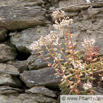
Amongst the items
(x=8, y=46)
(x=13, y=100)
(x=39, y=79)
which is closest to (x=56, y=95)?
(x=39, y=79)

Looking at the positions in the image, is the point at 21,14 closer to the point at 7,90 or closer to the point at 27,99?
the point at 7,90

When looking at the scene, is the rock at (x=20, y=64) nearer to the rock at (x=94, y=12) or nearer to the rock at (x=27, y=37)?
the rock at (x=27, y=37)

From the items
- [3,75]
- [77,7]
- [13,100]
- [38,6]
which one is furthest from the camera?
[38,6]

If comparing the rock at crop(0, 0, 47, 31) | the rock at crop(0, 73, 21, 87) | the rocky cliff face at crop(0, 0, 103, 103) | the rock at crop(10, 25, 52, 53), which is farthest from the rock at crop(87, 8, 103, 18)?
the rock at crop(0, 73, 21, 87)

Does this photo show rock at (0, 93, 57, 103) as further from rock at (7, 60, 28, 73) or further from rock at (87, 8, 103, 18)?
rock at (87, 8, 103, 18)

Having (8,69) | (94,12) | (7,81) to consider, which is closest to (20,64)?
(8,69)

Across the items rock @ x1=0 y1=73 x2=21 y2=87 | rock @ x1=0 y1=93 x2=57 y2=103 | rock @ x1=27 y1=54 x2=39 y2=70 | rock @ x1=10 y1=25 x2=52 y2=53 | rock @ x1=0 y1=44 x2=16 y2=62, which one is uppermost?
rock @ x1=10 y1=25 x2=52 y2=53

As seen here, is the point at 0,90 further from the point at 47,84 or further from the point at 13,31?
the point at 13,31
